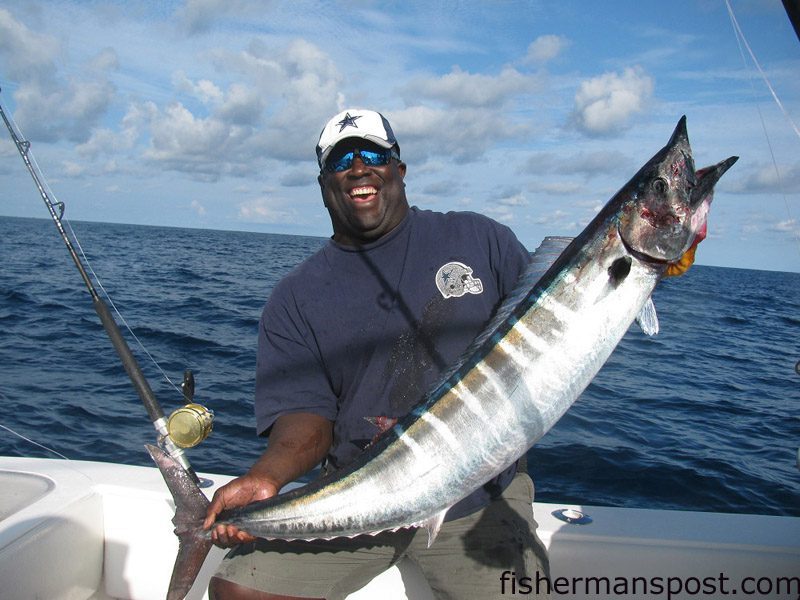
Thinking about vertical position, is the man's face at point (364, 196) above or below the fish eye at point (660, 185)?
A: above

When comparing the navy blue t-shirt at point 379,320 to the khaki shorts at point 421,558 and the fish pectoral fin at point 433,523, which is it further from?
the fish pectoral fin at point 433,523

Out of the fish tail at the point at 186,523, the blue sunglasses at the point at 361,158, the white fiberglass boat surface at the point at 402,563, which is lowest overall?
the white fiberglass boat surface at the point at 402,563

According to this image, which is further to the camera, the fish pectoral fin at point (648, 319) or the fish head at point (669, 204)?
the fish pectoral fin at point (648, 319)

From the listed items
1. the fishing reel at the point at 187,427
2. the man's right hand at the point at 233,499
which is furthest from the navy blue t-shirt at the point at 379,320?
the man's right hand at the point at 233,499

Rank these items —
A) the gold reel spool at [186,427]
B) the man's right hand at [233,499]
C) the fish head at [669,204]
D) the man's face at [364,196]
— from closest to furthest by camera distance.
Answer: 1. the fish head at [669,204]
2. the man's right hand at [233,499]
3. the gold reel spool at [186,427]
4. the man's face at [364,196]

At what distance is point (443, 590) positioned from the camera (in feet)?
9.78

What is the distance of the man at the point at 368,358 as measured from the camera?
2.96 m

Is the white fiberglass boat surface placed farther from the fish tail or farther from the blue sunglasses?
the blue sunglasses

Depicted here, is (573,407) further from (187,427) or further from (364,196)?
(187,427)

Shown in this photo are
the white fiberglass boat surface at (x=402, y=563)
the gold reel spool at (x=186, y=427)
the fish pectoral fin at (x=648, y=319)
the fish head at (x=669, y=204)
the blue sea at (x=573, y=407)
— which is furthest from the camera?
the blue sea at (x=573, y=407)

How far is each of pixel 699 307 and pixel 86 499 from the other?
2817cm

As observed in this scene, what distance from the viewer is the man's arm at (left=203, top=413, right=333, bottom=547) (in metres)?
2.83

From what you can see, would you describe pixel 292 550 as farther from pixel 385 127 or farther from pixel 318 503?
pixel 385 127

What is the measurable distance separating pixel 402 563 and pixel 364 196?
6.34 feet
